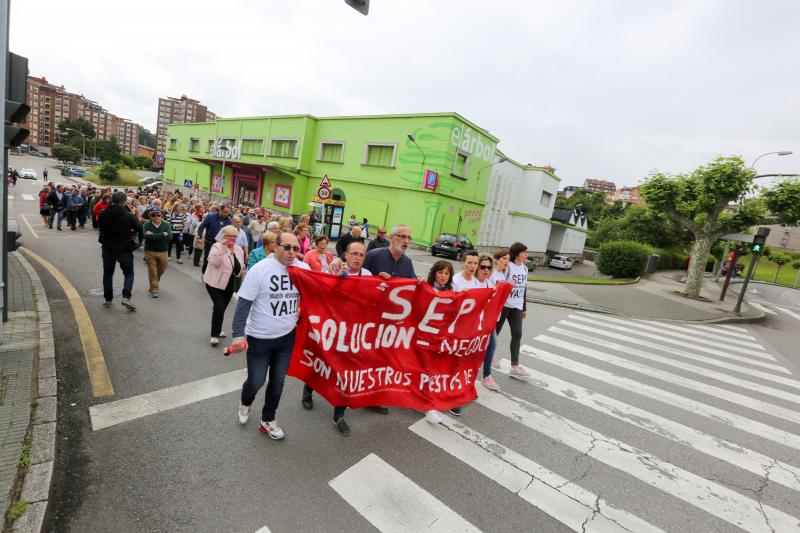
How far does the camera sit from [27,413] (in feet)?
11.3

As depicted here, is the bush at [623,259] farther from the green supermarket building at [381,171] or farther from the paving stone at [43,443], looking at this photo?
the paving stone at [43,443]

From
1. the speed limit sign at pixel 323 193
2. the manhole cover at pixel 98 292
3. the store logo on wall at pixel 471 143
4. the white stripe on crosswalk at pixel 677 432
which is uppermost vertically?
the store logo on wall at pixel 471 143

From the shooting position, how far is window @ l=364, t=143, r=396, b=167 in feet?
86.0

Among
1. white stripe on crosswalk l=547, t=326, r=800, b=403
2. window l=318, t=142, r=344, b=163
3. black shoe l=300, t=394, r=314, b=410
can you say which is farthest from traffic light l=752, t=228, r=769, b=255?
window l=318, t=142, r=344, b=163

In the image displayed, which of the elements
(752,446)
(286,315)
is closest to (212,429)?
(286,315)

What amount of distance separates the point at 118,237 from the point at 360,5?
5529 millimetres

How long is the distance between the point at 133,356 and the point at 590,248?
64.1m

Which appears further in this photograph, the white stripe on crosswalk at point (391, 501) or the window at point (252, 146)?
the window at point (252, 146)

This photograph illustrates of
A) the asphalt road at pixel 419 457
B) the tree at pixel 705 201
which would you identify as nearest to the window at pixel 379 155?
the tree at pixel 705 201

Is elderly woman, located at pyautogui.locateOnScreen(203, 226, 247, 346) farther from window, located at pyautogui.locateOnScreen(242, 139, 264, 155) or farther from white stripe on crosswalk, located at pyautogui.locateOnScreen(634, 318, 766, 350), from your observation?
window, located at pyautogui.locateOnScreen(242, 139, 264, 155)

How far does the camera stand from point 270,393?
11.9 ft

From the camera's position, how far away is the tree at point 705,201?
50.2ft

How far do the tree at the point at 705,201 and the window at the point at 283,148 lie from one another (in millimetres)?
24891

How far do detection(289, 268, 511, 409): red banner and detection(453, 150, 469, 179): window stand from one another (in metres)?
21.4
